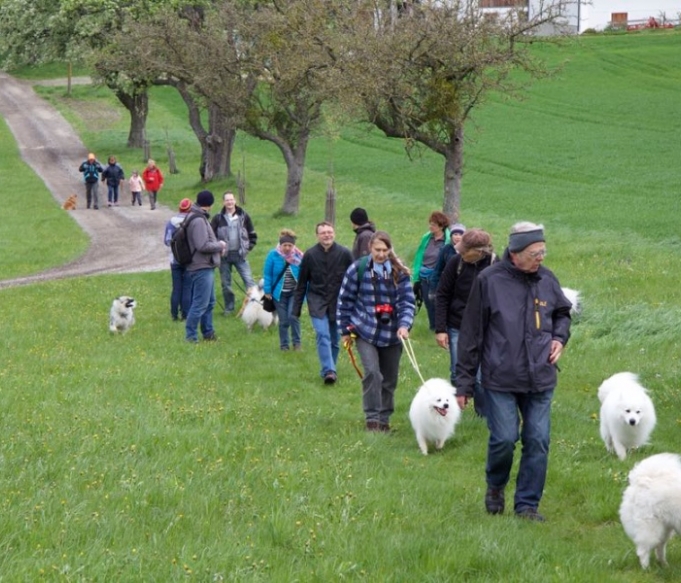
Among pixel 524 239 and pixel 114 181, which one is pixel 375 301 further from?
pixel 114 181

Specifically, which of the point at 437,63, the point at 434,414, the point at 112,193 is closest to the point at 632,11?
the point at 112,193

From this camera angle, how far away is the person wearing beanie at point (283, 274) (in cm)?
1638

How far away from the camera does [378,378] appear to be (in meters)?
11.4

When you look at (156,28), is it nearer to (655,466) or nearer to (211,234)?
(211,234)

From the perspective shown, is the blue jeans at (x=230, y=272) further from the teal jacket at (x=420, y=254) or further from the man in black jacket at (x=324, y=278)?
the man in black jacket at (x=324, y=278)

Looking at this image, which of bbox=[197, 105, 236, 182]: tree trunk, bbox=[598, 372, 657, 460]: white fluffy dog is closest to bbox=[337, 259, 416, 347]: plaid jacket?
bbox=[598, 372, 657, 460]: white fluffy dog

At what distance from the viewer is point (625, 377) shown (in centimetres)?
1078

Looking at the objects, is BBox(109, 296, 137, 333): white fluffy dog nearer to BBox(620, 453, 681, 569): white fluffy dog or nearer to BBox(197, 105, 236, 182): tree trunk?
BBox(620, 453, 681, 569): white fluffy dog

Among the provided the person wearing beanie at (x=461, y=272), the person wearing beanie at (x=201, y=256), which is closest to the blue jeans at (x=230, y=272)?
the person wearing beanie at (x=201, y=256)

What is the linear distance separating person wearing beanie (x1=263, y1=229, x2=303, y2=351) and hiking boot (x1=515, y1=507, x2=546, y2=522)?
27.5ft

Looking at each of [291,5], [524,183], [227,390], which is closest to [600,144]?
[524,183]

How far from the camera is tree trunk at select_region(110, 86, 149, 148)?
5641 centimetres

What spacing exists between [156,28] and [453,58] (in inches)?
653

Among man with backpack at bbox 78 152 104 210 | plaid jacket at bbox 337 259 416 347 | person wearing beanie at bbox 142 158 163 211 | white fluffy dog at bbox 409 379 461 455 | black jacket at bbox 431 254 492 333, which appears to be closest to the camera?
white fluffy dog at bbox 409 379 461 455
